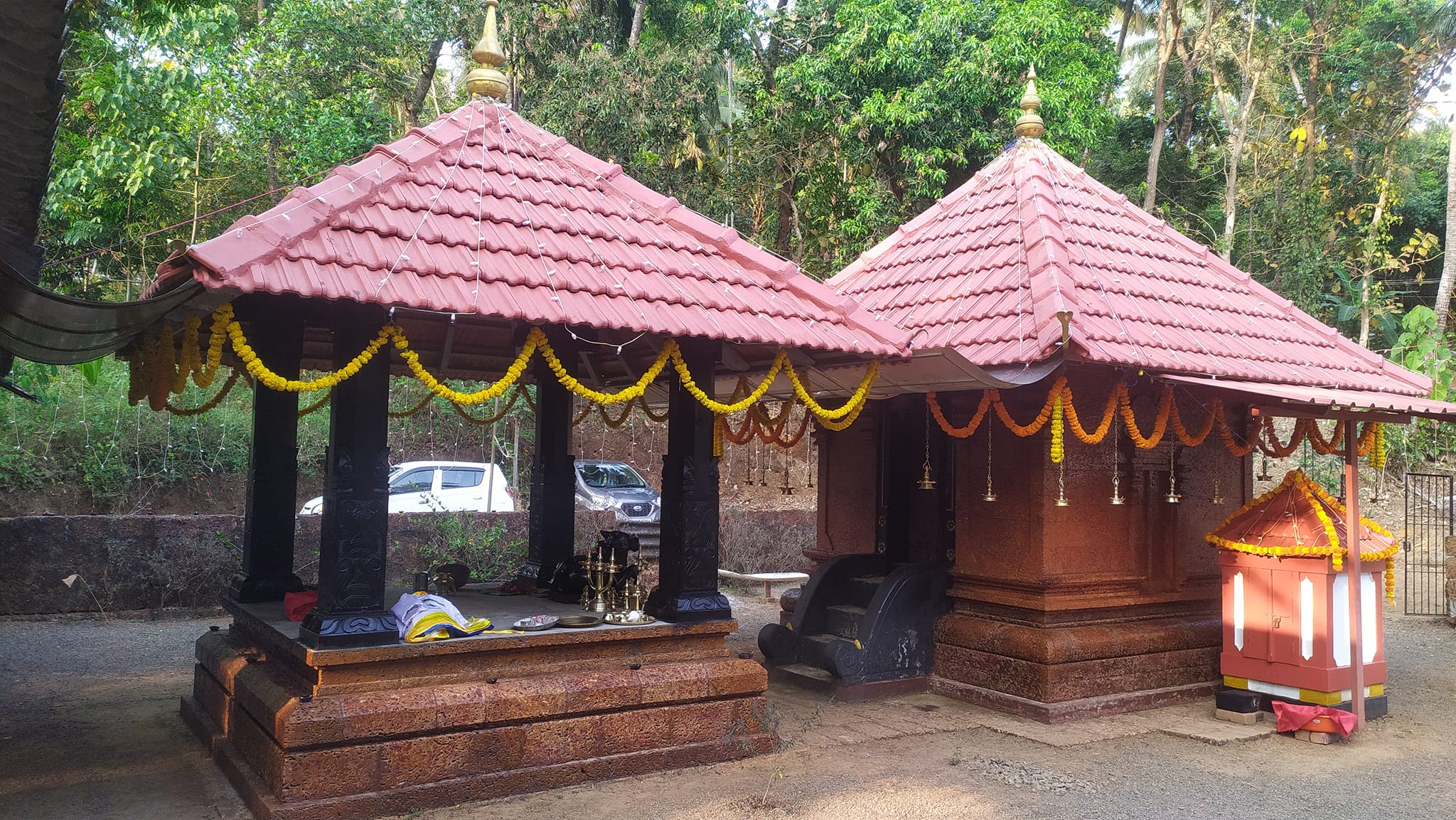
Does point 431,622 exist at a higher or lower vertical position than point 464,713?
higher

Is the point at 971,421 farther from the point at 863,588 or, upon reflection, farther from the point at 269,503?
the point at 269,503

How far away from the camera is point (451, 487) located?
1456 centimetres

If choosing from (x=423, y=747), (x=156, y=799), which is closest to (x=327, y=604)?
(x=423, y=747)

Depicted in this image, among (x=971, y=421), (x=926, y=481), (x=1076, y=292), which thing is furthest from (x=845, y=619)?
(x=1076, y=292)

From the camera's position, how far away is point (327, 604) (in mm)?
4984

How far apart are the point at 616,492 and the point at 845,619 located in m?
7.88

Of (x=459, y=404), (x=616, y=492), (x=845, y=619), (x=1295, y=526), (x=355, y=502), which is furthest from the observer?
(x=616, y=492)

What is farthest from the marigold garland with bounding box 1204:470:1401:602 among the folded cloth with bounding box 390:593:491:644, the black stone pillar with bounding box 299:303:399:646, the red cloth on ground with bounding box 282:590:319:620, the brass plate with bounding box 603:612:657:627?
→ the red cloth on ground with bounding box 282:590:319:620

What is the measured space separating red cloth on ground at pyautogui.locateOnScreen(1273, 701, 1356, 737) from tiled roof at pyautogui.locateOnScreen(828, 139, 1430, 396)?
7.54 ft

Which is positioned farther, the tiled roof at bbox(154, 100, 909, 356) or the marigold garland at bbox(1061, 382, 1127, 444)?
the marigold garland at bbox(1061, 382, 1127, 444)

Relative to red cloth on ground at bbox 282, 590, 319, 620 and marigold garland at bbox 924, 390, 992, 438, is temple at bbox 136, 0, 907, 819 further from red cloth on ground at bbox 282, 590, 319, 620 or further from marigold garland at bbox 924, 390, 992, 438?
marigold garland at bbox 924, 390, 992, 438

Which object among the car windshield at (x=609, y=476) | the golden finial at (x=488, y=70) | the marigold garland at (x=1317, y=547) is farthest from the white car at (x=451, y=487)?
the marigold garland at (x=1317, y=547)

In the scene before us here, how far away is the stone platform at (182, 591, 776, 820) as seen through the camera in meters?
4.79

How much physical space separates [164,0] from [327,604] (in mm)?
5018
